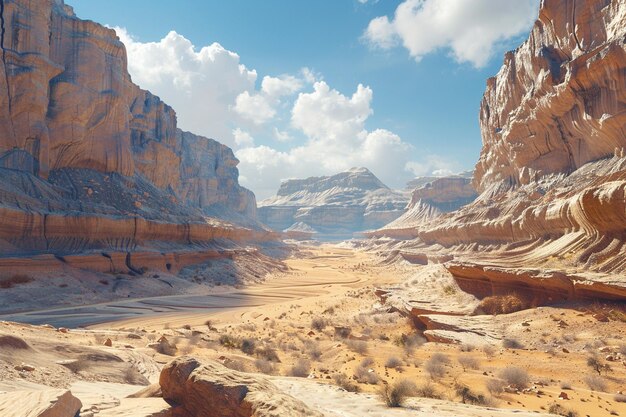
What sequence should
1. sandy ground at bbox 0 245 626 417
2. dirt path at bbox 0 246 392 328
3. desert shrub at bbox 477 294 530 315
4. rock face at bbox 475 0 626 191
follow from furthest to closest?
1. rock face at bbox 475 0 626 191
2. dirt path at bbox 0 246 392 328
3. desert shrub at bbox 477 294 530 315
4. sandy ground at bbox 0 245 626 417

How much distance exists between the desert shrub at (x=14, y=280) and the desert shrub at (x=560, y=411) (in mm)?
24385

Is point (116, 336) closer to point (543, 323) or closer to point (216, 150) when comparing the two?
point (543, 323)

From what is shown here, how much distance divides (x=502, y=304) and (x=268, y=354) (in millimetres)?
8479

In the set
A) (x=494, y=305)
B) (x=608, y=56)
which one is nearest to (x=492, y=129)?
(x=608, y=56)

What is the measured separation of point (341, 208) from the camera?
151750 millimetres

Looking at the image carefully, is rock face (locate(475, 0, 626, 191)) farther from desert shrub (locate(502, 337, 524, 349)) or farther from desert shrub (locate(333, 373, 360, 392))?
desert shrub (locate(333, 373, 360, 392))

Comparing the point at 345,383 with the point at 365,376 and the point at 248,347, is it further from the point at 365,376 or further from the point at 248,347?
the point at 248,347

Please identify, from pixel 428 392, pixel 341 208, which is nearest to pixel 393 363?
pixel 428 392

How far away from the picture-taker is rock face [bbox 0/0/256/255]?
87.1 ft

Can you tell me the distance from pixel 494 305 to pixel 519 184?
29.2 meters

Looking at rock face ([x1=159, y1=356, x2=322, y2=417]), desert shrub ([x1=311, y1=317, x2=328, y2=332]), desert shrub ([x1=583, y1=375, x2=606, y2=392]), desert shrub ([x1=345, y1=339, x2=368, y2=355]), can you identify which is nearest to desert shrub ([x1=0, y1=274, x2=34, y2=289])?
desert shrub ([x1=311, y1=317, x2=328, y2=332])

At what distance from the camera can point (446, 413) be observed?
5652 mm

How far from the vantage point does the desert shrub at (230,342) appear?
12.8 m

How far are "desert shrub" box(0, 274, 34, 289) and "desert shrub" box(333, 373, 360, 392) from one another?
20.4 metres
